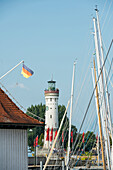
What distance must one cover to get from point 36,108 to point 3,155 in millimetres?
91424

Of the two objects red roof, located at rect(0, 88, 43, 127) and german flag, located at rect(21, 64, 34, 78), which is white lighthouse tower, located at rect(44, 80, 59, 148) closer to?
german flag, located at rect(21, 64, 34, 78)

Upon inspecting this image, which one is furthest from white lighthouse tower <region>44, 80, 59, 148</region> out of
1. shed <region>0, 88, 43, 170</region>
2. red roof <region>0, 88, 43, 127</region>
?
shed <region>0, 88, 43, 170</region>

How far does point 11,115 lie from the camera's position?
29281 millimetres

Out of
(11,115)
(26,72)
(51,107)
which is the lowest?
(11,115)

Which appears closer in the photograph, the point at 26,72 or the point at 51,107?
the point at 26,72

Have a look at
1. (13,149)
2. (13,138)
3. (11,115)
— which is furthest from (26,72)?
(13,149)

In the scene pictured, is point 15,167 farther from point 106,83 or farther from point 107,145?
point 106,83

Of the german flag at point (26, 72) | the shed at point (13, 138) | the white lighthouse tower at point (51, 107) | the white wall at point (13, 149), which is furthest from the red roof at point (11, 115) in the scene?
the white lighthouse tower at point (51, 107)

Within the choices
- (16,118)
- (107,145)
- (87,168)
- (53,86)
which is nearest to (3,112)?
(16,118)

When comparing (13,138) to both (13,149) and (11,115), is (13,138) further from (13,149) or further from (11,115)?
(11,115)

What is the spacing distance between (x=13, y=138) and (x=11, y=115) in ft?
5.50

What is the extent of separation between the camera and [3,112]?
2925 cm

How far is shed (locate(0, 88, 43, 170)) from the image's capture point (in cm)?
2838

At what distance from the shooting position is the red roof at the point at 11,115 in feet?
93.0
